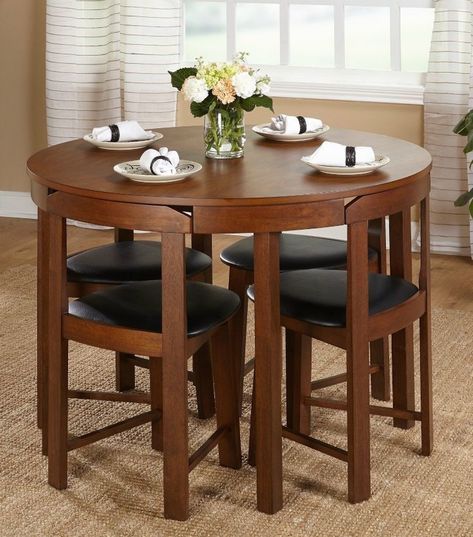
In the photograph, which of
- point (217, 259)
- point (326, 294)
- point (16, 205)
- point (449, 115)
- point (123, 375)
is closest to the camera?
point (326, 294)

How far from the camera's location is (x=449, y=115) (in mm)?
4887

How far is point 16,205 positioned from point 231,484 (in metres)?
3.31

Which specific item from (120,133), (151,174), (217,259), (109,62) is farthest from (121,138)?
(109,62)

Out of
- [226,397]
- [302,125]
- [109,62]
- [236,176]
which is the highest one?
[109,62]

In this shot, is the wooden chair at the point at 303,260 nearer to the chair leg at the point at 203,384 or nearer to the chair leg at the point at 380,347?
the chair leg at the point at 380,347

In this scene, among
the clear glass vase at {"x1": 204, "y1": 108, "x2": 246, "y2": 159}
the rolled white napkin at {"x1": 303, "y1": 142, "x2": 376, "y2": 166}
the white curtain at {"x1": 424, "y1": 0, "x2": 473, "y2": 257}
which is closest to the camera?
the rolled white napkin at {"x1": 303, "y1": 142, "x2": 376, "y2": 166}

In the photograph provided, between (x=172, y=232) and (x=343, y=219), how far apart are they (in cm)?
41

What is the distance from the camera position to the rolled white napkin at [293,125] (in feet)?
10.6

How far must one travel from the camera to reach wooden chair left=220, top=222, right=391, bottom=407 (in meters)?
3.09

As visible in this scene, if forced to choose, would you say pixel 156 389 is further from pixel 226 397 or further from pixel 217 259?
pixel 217 259

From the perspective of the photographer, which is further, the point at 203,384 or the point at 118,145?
the point at 203,384

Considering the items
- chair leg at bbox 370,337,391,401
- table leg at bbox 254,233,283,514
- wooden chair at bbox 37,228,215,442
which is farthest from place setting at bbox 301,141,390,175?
chair leg at bbox 370,337,391,401

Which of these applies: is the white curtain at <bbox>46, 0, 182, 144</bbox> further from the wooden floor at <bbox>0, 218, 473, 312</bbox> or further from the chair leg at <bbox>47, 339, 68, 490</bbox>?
the chair leg at <bbox>47, 339, 68, 490</bbox>

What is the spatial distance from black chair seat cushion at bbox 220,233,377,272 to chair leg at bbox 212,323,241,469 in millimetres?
267
